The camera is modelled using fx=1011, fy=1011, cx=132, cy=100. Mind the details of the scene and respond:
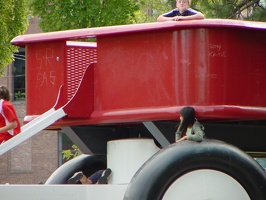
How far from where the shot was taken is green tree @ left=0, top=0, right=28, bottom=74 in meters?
22.7

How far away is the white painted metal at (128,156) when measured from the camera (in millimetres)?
8883

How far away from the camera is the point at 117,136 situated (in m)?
10.2

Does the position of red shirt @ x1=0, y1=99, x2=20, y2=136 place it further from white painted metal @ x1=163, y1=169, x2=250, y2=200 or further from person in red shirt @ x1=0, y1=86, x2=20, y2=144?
white painted metal @ x1=163, y1=169, x2=250, y2=200

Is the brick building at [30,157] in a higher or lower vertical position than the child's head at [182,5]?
lower

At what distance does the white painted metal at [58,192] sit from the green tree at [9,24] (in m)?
14.8

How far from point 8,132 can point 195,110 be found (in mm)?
2636

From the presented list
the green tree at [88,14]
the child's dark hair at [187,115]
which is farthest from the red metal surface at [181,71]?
the green tree at [88,14]

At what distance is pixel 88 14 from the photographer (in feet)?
70.2

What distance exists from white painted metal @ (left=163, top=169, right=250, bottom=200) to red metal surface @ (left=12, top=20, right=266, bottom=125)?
1.85 ft

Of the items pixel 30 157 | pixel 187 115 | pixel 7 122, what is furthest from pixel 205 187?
pixel 30 157

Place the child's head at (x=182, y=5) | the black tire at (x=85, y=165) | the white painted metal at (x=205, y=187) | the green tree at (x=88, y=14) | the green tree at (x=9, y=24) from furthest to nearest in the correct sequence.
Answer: the green tree at (x=9, y=24) → the green tree at (x=88, y=14) → the black tire at (x=85, y=165) → the child's head at (x=182, y=5) → the white painted metal at (x=205, y=187)

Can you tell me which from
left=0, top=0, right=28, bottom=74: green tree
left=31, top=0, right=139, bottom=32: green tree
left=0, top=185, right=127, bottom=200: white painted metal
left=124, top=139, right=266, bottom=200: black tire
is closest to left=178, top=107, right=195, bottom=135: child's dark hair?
left=124, top=139, right=266, bottom=200: black tire

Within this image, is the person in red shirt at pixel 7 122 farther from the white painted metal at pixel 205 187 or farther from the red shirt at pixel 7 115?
the white painted metal at pixel 205 187

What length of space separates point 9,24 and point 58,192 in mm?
15691
